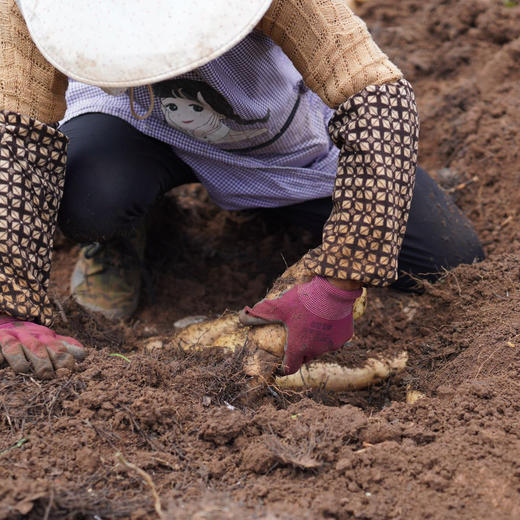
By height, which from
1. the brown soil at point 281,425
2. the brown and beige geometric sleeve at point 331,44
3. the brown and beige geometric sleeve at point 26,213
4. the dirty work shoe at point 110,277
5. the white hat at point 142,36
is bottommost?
the dirty work shoe at point 110,277

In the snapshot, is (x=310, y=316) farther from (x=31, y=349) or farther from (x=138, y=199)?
(x=138, y=199)

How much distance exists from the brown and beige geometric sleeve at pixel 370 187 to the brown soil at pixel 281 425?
1.02ft

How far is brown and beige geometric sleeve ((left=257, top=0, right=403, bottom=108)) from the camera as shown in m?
1.41

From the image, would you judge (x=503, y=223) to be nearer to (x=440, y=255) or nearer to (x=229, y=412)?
(x=440, y=255)

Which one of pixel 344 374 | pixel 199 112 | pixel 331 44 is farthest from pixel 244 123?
pixel 344 374

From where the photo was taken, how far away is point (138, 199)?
197 centimetres

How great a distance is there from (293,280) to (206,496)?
23.9 inches

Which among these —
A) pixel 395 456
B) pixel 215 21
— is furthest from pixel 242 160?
pixel 395 456

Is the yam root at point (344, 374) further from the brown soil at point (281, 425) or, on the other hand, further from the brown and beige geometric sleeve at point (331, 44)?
the brown and beige geometric sleeve at point (331, 44)

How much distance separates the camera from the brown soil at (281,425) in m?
1.09

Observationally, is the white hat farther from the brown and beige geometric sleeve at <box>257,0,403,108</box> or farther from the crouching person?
the brown and beige geometric sleeve at <box>257,0,403,108</box>

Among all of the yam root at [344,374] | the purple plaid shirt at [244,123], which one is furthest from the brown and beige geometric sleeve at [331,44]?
the yam root at [344,374]

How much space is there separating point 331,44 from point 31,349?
934 millimetres

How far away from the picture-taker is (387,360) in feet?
6.01
